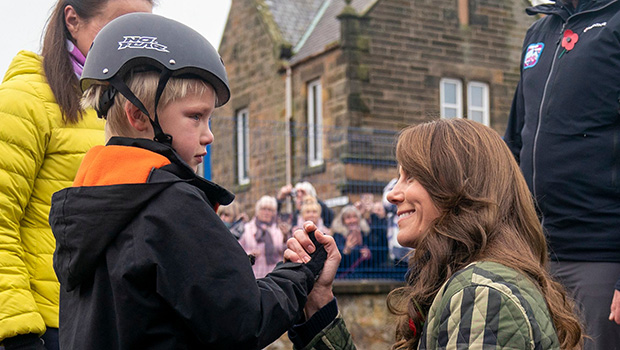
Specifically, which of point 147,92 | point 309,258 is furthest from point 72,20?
point 309,258

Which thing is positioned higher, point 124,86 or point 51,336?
point 124,86

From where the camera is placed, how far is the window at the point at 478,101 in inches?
875

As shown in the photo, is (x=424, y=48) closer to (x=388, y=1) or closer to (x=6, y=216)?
(x=388, y=1)

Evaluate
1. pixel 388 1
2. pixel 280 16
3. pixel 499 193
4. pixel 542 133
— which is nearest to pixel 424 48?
pixel 388 1

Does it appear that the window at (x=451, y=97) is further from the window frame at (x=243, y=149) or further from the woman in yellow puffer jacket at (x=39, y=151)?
the woman in yellow puffer jacket at (x=39, y=151)

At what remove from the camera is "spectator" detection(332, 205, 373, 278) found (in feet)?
35.5

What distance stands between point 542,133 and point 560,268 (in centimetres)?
64

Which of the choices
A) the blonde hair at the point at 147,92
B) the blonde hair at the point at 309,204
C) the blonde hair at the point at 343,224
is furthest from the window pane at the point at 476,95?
the blonde hair at the point at 147,92

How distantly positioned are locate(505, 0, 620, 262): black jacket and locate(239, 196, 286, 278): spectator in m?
6.07

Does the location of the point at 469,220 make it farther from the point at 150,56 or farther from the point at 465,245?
the point at 150,56

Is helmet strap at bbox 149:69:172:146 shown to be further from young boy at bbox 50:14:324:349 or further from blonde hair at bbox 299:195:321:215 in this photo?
blonde hair at bbox 299:195:321:215

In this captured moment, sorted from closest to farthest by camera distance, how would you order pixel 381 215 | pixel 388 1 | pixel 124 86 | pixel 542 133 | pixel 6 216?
1. pixel 124 86
2. pixel 6 216
3. pixel 542 133
4. pixel 381 215
5. pixel 388 1

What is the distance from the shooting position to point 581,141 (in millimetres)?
4043

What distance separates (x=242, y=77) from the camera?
2533cm
